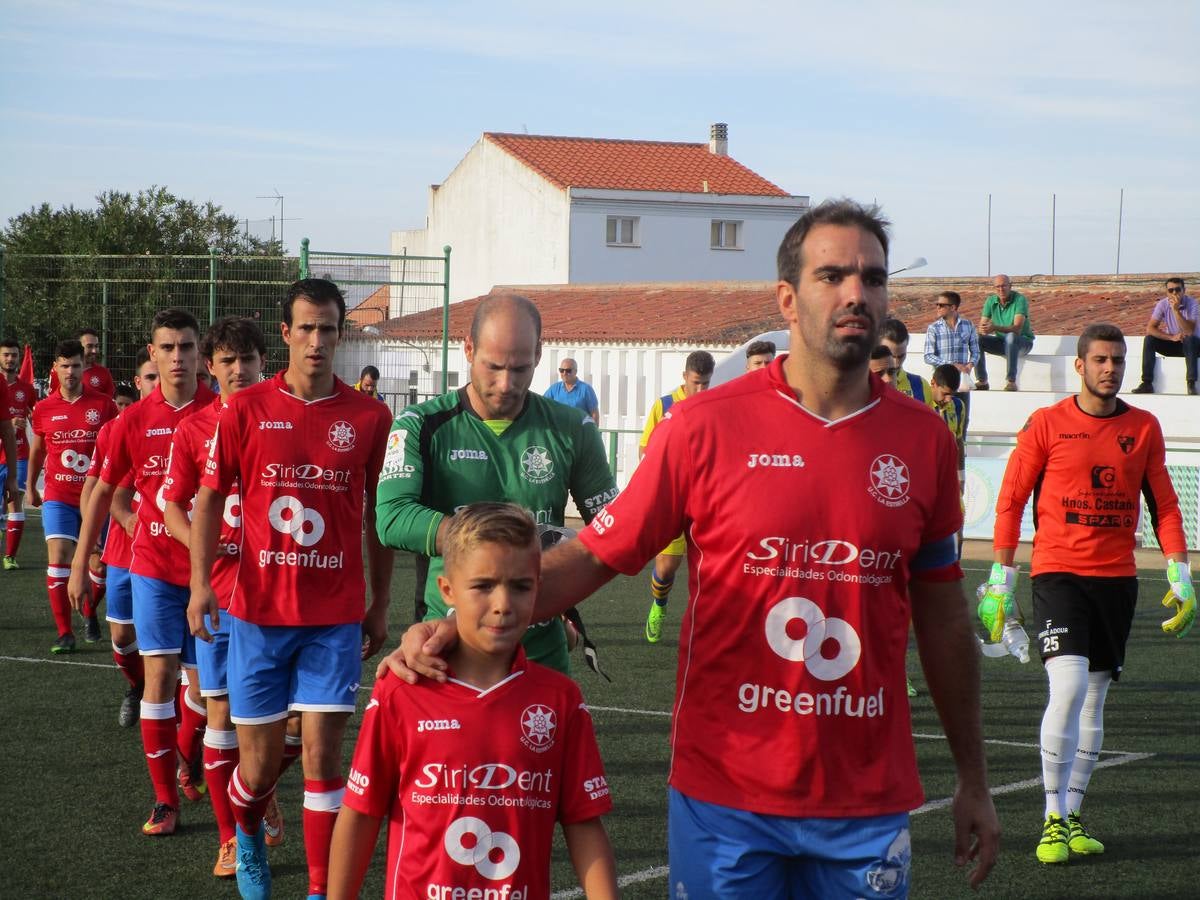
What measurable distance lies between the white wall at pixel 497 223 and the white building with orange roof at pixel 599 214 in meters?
0.03

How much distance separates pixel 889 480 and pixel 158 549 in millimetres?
4599

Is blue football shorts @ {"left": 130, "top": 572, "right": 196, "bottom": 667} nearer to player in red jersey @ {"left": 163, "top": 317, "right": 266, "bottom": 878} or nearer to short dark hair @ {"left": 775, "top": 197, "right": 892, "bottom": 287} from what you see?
player in red jersey @ {"left": 163, "top": 317, "right": 266, "bottom": 878}

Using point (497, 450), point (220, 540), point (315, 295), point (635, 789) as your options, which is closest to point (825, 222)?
point (497, 450)

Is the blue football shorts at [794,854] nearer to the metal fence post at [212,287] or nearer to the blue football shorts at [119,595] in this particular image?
the blue football shorts at [119,595]

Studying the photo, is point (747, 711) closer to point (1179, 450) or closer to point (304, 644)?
point (304, 644)

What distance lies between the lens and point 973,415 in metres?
22.8

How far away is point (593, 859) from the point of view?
340 centimetres

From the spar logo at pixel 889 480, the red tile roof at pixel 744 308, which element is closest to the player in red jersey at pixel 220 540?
the spar logo at pixel 889 480

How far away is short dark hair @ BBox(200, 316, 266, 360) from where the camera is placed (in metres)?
6.66

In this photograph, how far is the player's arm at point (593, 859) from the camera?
3348mm

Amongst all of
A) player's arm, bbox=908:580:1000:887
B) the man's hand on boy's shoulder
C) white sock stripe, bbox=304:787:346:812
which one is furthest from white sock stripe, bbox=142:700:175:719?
player's arm, bbox=908:580:1000:887

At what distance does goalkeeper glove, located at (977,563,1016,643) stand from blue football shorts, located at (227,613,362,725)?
10.7 feet

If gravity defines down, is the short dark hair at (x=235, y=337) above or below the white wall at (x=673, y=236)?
below

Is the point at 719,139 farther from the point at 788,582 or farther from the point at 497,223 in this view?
the point at 788,582
